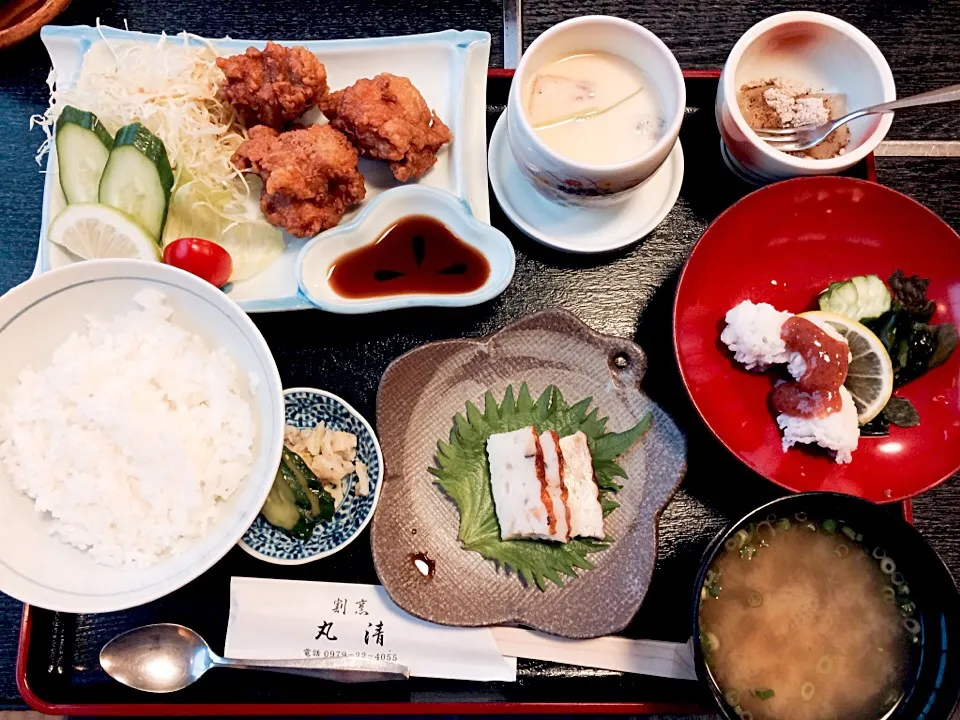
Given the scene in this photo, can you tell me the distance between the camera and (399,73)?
2.47 meters

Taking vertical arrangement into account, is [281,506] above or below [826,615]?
above

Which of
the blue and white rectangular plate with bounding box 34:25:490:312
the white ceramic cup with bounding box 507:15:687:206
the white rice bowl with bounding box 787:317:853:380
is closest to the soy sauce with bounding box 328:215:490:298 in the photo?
the blue and white rectangular plate with bounding box 34:25:490:312

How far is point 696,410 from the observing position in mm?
2057

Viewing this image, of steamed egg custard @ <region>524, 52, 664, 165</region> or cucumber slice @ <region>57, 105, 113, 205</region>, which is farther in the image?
cucumber slice @ <region>57, 105, 113, 205</region>

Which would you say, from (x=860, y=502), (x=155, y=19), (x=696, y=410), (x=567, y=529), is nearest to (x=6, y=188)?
(x=155, y=19)

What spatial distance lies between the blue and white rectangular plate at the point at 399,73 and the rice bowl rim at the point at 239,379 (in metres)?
0.41

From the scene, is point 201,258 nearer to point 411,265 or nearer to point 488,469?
point 411,265

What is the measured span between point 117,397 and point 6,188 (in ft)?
3.80

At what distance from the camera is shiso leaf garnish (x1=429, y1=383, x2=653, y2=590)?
6.81ft

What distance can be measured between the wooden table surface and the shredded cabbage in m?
0.21

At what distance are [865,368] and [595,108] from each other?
3.82 feet

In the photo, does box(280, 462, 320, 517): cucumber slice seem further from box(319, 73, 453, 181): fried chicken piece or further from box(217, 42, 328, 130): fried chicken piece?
box(217, 42, 328, 130): fried chicken piece

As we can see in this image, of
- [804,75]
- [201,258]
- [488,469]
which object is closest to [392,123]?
[201,258]

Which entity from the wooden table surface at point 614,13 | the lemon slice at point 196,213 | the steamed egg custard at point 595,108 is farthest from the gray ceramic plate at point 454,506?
the wooden table surface at point 614,13
